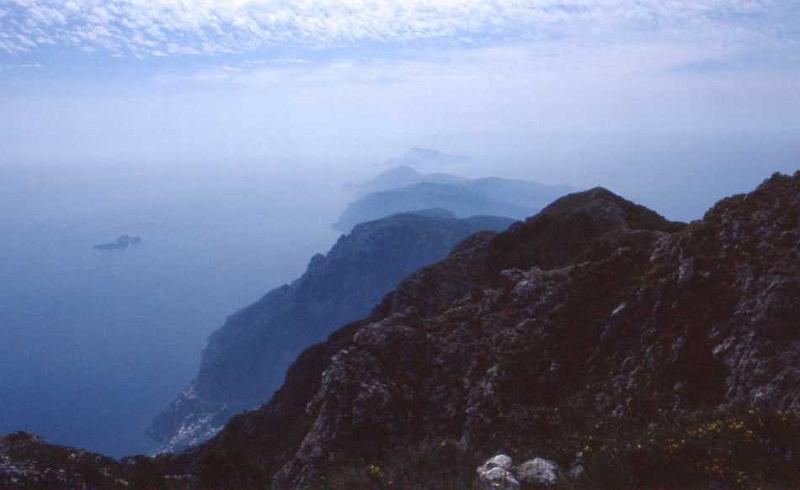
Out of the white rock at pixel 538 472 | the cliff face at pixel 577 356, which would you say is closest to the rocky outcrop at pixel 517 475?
the white rock at pixel 538 472

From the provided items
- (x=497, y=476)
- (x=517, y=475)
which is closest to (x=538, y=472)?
(x=517, y=475)

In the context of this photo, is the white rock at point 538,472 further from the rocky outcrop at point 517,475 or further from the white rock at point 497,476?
the white rock at point 497,476

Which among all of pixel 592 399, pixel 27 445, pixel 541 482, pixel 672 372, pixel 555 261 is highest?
pixel 541 482

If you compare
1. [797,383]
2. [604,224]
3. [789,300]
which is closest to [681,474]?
[797,383]

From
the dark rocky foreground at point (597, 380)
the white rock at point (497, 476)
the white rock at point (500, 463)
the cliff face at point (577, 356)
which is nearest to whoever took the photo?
the white rock at point (497, 476)

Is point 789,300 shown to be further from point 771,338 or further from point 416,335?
point 416,335

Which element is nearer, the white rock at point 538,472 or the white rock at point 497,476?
the white rock at point 497,476
